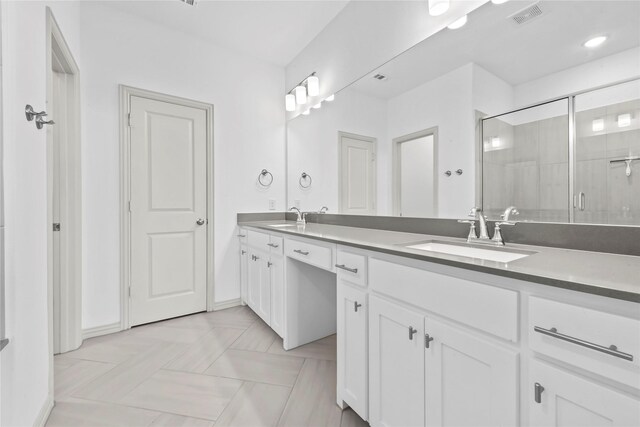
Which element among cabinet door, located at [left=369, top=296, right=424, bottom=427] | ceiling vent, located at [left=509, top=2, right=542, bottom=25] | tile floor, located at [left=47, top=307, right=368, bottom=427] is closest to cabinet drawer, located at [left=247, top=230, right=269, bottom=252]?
tile floor, located at [left=47, top=307, right=368, bottom=427]

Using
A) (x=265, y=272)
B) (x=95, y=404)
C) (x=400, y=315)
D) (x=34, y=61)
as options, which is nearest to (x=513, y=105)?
(x=400, y=315)

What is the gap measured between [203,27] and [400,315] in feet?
9.34

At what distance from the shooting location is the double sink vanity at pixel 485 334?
58cm

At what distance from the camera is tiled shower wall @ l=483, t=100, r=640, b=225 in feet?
3.16

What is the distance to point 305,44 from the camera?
276 cm

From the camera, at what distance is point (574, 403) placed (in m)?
0.62

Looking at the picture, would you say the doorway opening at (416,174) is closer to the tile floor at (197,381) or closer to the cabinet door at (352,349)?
the cabinet door at (352,349)

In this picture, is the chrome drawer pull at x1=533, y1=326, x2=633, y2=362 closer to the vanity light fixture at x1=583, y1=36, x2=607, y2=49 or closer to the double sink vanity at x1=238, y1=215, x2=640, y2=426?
the double sink vanity at x1=238, y1=215, x2=640, y2=426

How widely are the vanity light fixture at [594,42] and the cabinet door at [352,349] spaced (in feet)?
4.22

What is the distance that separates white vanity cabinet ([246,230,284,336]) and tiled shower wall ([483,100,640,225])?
134 centimetres

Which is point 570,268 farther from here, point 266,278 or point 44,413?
point 44,413

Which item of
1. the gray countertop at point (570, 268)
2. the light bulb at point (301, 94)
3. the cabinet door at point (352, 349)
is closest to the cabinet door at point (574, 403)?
the gray countertop at point (570, 268)

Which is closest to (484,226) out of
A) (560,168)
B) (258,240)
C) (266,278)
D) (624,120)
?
(560,168)

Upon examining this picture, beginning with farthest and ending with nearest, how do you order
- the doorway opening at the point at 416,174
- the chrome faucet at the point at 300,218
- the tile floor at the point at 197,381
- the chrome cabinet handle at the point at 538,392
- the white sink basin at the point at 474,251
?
the chrome faucet at the point at 300,218 → the doorway opening at the point at 416,174 → the tile floor at the point at 197,381 → the white sink basin at the point at 474,251 → the chrome cabinet handle at the point at 538,392
